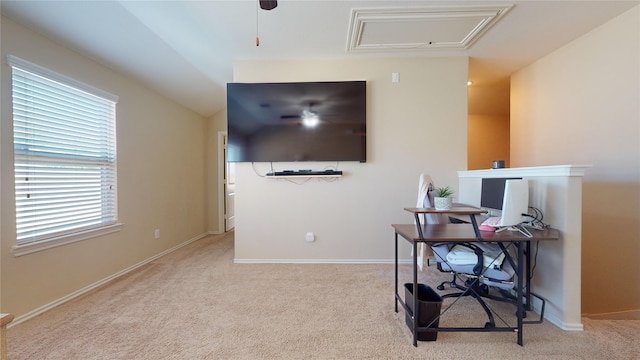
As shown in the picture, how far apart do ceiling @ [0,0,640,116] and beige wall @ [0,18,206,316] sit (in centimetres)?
22

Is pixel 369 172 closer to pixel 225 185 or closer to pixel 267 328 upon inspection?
pixel 267 328

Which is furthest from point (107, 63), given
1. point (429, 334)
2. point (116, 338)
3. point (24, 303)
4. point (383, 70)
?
point (429, 334)

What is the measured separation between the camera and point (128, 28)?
2447 mm

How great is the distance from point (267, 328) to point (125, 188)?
2490 millimetres

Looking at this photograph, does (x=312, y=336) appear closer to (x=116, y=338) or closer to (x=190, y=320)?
(x=190, y=320)

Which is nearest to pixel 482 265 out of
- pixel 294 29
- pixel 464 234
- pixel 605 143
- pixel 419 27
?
pixel 464 234

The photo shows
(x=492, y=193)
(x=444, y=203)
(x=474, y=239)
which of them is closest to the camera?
(x=474, y=239)

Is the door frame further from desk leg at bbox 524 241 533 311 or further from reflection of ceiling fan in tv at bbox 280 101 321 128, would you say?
desk leg at bbox 524 241 533 311

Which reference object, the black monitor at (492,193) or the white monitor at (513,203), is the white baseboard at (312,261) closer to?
the black monitor at (492,193)

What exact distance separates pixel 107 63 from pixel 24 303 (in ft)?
7.81

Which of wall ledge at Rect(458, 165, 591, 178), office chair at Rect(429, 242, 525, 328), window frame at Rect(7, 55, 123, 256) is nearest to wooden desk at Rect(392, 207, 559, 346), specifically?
office chair at Rect(429, 242, 525, 328)

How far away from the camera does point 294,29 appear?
103 inches

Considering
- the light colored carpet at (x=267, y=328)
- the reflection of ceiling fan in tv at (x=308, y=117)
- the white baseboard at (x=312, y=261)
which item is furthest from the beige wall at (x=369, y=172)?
the light colored carpet at (x=267, y=328)

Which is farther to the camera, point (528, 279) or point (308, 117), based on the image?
point (308, 117)
